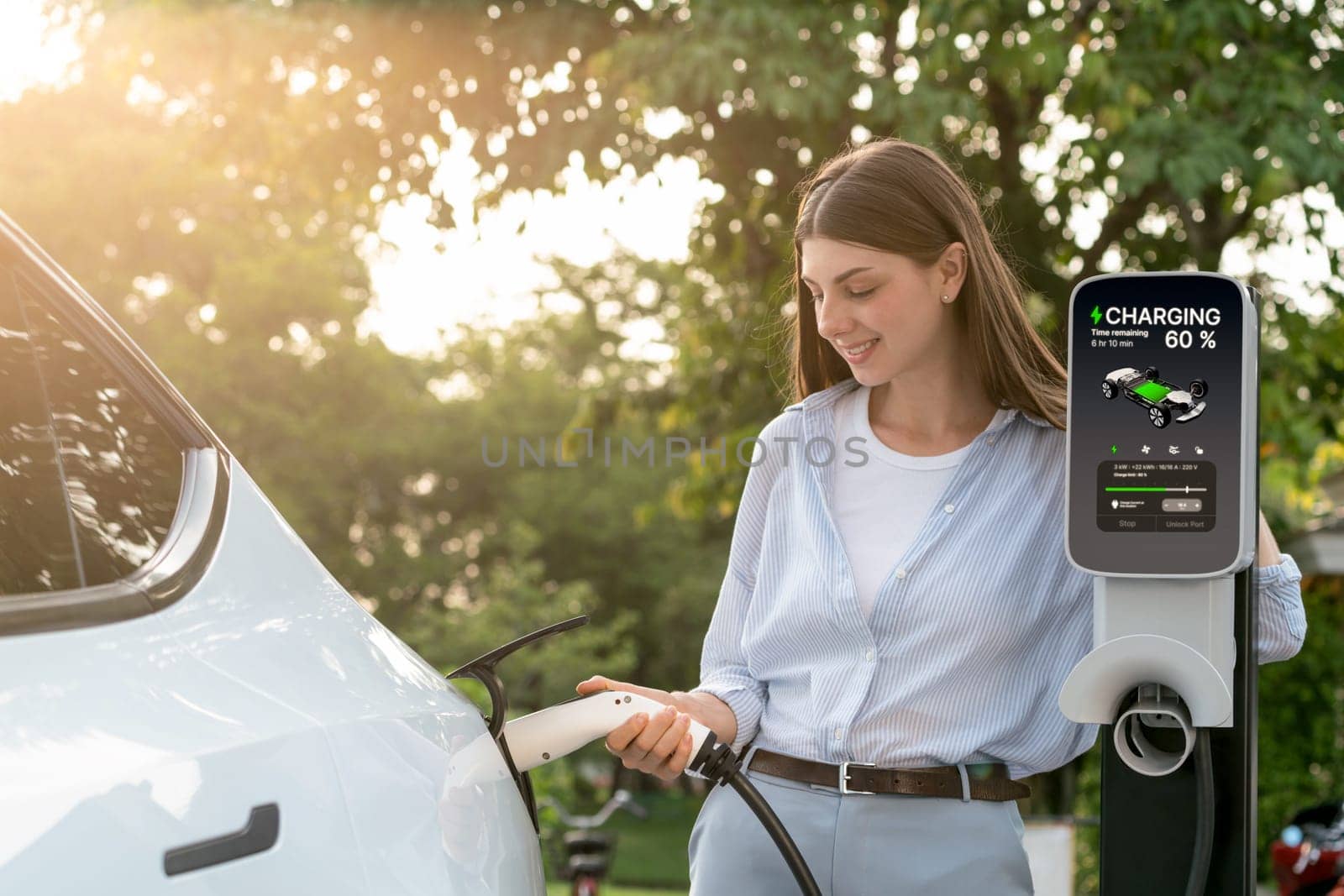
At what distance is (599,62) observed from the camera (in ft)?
22.0

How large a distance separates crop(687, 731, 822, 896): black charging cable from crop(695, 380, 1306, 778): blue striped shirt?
0.14m

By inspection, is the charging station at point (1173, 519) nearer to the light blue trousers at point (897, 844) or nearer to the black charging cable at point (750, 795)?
the light blue trousers at point (897, 844)

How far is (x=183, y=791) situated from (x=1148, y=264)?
6.81m

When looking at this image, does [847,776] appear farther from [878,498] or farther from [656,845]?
[656,845]

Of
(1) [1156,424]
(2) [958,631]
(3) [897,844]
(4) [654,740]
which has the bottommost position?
(3) [897,844]

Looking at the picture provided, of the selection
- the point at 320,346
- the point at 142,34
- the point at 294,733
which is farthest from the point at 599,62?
the point at 320,346

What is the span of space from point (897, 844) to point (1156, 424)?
2.08 feet

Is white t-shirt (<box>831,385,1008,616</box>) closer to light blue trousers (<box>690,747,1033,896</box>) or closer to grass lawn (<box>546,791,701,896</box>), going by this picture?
light blue trousers (<box>690,747,1033,896</box>)

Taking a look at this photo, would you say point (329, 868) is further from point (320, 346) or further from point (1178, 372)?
point (320, 346)

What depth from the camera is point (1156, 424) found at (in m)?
1.82

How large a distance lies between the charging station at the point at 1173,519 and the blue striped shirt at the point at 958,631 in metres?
0.18

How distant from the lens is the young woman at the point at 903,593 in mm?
2023

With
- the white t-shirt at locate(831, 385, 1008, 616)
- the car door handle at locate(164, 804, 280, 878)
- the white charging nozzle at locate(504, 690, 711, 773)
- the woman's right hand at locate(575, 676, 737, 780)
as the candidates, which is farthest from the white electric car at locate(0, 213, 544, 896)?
the white t-shirt at locate(831, 385, 1008, 616)

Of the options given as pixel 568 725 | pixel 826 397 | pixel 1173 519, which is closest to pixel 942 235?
pixel 826 397
